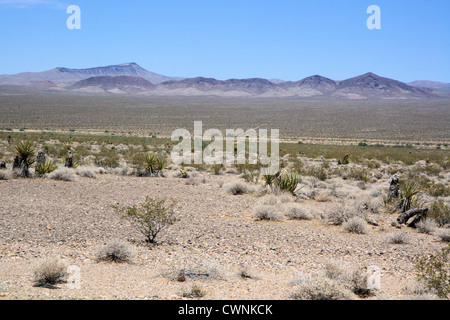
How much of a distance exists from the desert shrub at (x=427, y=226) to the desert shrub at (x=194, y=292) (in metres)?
6.98

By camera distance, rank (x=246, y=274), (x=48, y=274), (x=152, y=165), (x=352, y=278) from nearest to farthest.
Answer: (x=48, y=274) < (x=352, y=278) < (x=246, y=274) < (x=152, y=165)

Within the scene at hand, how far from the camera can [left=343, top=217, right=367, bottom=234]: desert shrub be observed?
Answer: 9.99m

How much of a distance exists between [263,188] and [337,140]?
135 ft

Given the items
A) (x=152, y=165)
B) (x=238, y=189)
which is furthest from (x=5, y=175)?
(x=238, y=189)

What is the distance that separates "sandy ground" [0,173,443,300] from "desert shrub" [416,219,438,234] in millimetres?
229

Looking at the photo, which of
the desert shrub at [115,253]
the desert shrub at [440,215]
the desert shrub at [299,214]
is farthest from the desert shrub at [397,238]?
the desert shrub at [115,253]

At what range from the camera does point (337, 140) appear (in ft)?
179

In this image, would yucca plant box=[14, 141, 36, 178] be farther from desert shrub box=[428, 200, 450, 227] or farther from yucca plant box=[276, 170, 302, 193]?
desert shrub box=[428, 200, 450, 227]

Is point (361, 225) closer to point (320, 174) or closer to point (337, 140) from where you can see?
point (320, 174)

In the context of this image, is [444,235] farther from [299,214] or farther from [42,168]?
[42,168]

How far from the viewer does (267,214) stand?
1105cm

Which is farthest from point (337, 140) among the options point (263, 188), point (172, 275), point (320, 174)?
point (172, 275)

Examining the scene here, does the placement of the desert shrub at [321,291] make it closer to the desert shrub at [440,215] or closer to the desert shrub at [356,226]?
the desert shrub at [356,226]

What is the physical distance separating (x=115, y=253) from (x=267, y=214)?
4.87 meters
